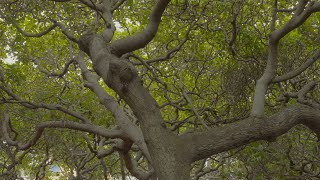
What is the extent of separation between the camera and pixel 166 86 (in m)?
7.89

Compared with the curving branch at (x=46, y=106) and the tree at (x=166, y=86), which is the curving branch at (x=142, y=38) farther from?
the curving branch at (x=46, y=106)

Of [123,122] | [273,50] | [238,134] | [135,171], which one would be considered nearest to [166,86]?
[135,171]

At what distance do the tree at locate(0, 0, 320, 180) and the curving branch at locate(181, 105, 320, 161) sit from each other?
0.04 feet

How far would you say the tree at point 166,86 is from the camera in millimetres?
4754

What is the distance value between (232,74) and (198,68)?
271 centimetres

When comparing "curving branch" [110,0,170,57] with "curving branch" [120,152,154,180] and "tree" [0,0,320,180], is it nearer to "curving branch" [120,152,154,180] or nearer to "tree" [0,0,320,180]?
"tree" [0,0,320,180]

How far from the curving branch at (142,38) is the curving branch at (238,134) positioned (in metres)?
1.63

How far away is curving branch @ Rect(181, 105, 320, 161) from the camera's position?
4.53 meters

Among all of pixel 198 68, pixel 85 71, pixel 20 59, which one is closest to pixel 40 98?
pixel 20 59

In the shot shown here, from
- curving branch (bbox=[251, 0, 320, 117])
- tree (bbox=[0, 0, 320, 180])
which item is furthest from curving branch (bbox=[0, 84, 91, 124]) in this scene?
curving branch (bbox=[251, 0, 320, 117])

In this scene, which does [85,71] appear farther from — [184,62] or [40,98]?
[184,62]

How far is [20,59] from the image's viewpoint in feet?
30.9

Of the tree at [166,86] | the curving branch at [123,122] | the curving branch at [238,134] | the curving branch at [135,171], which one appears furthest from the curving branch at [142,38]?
the curving branch at [135,171]

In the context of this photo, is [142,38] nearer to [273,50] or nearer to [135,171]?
[273,50]
